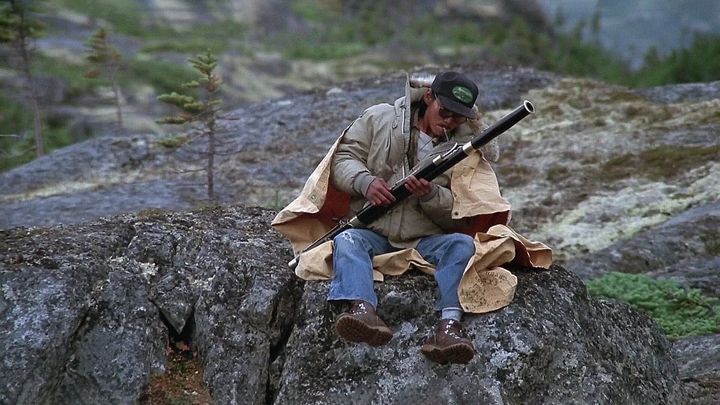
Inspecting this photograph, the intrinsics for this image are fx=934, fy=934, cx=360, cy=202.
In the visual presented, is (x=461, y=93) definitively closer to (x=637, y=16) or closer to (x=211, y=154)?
(x=211, y=154)

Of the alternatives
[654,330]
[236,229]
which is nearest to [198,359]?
[236,229]

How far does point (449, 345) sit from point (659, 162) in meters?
14.9

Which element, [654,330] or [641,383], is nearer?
[641,383]

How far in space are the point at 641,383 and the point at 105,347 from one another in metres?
4.57

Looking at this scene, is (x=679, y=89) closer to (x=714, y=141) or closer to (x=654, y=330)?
(x=714, y=141)

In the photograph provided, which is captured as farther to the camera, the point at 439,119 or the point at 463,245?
the point at 439,119

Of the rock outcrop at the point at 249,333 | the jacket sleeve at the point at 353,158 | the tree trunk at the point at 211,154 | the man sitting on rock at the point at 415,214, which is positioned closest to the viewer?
A: the rock outcrop at the point at 249,333

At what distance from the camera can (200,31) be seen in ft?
248

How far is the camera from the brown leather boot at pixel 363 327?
704 cm

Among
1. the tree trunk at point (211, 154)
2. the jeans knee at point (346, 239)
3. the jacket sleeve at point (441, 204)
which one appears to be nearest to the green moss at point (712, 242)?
the tree trunk at point (211, 154)

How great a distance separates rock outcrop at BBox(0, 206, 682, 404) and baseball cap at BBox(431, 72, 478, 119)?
1.48m

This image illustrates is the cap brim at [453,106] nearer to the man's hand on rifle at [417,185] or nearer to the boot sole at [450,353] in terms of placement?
the man's hand on rifle at [417,185]

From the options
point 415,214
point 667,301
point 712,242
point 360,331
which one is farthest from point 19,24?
point 360,331

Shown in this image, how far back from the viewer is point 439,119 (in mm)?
7902
